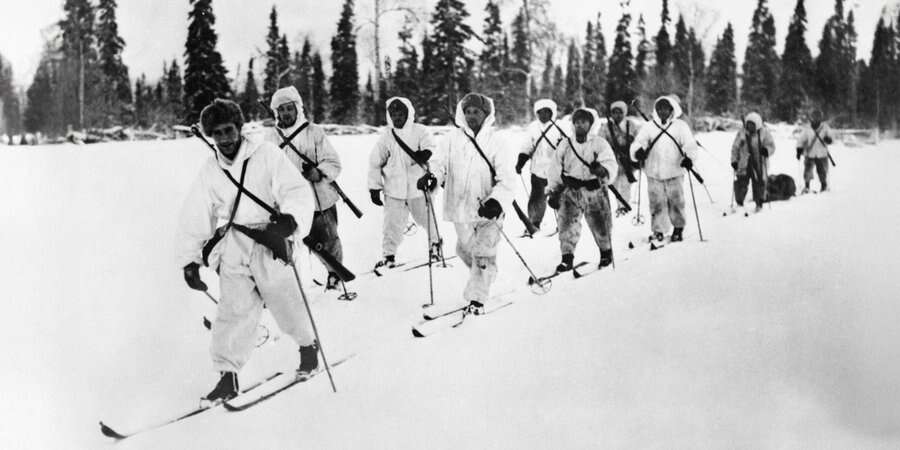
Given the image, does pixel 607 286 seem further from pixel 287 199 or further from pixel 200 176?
pixel 200 176

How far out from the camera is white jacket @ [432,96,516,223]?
3.80 metres

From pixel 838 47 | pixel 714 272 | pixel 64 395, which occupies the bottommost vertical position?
pixel 64 395

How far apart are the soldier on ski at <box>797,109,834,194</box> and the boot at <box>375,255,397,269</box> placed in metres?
2.59

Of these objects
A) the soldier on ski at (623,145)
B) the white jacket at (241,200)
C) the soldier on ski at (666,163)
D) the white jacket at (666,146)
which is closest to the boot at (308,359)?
the white jacket at (241,200)

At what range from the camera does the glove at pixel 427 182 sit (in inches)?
157

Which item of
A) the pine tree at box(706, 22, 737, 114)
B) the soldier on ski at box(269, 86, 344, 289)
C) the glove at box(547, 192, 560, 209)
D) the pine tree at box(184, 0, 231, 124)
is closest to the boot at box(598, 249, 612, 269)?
the glove at box(547, 192, 560, 209)

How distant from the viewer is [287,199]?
2828 millimetres

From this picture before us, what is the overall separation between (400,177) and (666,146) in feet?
8.71

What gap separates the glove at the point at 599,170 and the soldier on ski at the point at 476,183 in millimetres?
1108

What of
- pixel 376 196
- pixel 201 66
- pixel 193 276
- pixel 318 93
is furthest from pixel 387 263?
pixel 201 66

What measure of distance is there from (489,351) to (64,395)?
1.89 meters

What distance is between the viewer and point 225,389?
277cm

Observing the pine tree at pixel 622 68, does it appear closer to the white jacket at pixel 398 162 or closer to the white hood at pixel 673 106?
the white hood at pixel 673 106

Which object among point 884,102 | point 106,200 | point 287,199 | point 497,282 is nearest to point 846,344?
point 884,102
